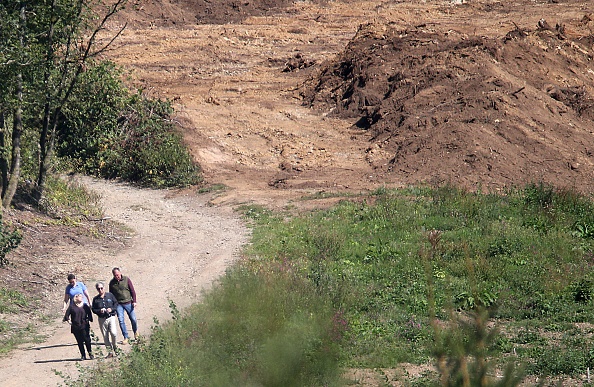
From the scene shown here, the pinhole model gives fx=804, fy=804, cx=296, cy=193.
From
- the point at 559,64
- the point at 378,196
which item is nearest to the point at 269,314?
the point at 378,196

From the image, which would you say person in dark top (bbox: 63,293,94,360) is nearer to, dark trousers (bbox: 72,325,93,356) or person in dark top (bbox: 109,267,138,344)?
dark trousers (bbox: 72,325,93,356)

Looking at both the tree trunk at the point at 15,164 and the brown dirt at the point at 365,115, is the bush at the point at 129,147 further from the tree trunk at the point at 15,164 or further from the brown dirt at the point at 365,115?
the tree trunk at the point at 15,164

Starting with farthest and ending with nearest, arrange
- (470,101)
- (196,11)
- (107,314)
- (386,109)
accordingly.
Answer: (196,11), (386,109), (470,101), (107,314)

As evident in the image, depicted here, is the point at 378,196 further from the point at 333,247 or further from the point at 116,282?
the point at 116,282

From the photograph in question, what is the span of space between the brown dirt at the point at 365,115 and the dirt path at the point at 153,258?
94mm

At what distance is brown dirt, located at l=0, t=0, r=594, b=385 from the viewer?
20312mm

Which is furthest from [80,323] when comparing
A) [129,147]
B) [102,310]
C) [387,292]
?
[129,147]

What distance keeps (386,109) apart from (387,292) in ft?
43.0

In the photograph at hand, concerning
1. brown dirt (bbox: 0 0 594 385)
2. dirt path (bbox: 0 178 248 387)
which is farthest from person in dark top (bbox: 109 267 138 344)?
brown dirt (bbox: 0 0 594 385)

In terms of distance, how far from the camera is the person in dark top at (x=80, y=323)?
11.0m

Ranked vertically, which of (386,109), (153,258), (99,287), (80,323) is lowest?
(153,258)

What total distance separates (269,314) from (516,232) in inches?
268

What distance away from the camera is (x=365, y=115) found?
26.3 metres

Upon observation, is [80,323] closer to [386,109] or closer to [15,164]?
[15,164]
